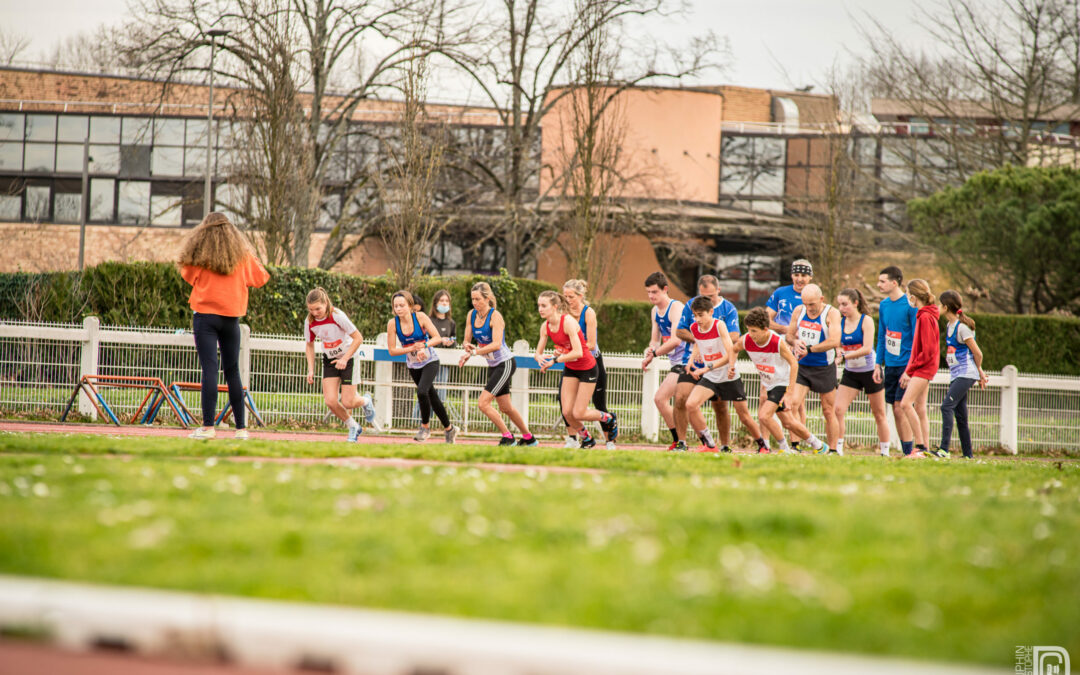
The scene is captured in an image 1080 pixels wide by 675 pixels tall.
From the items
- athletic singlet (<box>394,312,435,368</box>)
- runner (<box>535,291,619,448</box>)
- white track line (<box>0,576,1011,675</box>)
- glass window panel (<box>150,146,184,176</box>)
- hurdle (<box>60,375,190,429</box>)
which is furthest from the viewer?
glass window panel (<box>150,146,184,176</box>)

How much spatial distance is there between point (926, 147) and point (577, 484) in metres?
34.5

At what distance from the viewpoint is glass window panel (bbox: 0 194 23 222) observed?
42531 mm

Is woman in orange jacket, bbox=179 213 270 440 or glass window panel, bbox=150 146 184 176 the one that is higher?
glass window panel, bbox=150 146 184 176

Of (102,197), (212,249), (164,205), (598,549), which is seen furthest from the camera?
(102,197)

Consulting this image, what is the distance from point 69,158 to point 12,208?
11.0 feet

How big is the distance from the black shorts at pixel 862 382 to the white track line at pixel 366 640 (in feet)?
31.8

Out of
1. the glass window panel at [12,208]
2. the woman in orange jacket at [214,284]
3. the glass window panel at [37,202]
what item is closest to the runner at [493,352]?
the woman in orange jacket at [214,284]

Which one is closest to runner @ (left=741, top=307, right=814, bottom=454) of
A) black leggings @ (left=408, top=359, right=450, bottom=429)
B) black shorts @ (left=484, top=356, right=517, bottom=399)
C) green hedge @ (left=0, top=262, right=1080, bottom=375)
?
black shorts @ (left=484, top=356, right=517, bottom=399)

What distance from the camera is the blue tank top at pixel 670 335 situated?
12.1m

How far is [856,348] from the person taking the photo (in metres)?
12.1

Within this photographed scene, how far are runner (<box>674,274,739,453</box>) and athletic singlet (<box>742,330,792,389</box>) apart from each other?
438 mm

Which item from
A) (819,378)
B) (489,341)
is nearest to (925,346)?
(819,378)

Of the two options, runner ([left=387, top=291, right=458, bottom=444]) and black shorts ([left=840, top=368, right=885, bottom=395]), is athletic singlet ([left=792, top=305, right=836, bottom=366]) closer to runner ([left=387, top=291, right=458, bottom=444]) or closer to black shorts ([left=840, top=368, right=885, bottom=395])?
black shorts ([left=840, top=368, right=885, bottom=395])

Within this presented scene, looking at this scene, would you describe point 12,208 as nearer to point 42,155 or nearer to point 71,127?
point 42,155
